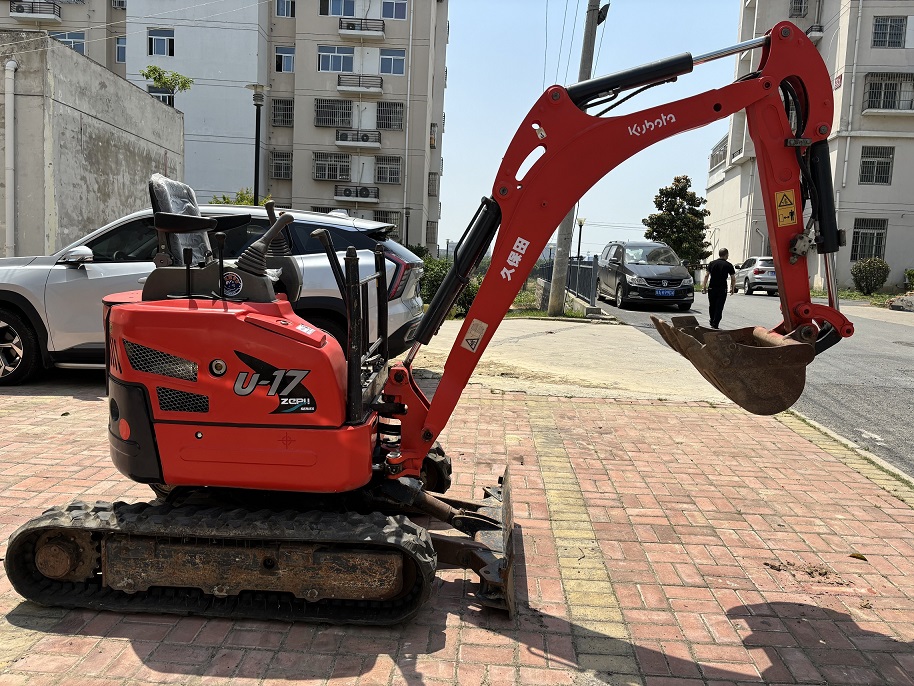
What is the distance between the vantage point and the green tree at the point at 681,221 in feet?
153

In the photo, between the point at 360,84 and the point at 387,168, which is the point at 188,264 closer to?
the point at 387,168

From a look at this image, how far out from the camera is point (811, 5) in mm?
40312

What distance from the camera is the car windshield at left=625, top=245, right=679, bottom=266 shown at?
70.7ft

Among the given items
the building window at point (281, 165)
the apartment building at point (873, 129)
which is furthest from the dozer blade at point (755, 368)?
the building window at point (281, 165)

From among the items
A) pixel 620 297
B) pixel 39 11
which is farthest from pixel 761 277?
pixel 39 11

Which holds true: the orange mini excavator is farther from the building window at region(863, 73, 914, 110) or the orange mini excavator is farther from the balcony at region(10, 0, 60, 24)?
the balcony at region(10, 0, 60, 24)

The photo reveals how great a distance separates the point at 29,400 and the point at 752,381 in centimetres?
736

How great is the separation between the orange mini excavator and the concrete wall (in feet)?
41.5

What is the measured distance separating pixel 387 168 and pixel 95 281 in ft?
113

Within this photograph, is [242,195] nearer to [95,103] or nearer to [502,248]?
[95,103]

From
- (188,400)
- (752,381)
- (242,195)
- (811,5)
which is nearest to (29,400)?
(188,400)

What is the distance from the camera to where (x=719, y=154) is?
179 ft

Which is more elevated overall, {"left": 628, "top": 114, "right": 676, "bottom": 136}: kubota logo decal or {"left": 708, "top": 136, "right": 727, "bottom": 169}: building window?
{"left": 708, "top": 136, "right": 727, "bottom": 169}: building window

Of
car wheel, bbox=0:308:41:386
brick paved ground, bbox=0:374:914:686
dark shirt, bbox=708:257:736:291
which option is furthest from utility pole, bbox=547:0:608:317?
car wheel, bbox=0:308:41:386
